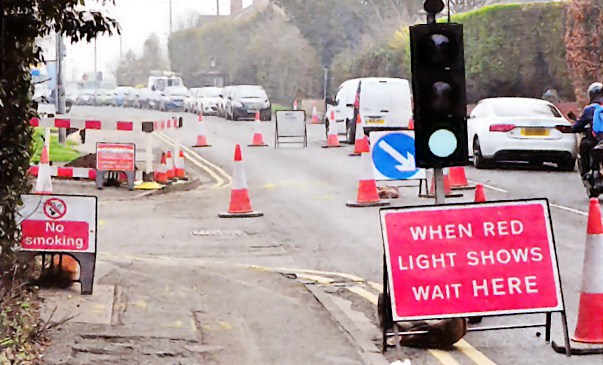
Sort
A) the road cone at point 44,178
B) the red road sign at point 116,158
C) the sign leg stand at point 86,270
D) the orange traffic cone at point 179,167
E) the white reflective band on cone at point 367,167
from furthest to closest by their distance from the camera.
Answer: the orange traffic cone at point 179,167 → the red road sign at point 116,158 → the white reflective band on cone at point 367,167 → the road cone at point 44,178 → the sign leg stand at point 86,270

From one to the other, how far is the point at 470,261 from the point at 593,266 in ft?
2.80

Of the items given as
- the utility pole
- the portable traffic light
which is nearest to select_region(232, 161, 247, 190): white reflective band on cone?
the portable traffic light

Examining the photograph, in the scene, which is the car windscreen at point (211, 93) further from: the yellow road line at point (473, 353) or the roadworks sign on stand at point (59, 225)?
the yellow road line at point (473, 353)

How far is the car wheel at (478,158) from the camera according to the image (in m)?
21.0

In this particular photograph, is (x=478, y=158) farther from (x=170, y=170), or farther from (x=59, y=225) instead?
(x=59, y=225)

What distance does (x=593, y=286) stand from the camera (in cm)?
730

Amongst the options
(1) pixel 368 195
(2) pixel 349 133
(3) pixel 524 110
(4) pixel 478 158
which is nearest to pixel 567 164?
(3) pixel 524 110

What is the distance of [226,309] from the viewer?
895cm

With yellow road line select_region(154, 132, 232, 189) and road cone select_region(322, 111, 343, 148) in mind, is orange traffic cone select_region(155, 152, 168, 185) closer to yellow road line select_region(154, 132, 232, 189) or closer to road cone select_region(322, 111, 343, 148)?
yellow road line select_region(154, 132, 232, 189)

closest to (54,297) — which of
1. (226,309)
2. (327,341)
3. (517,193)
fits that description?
(226,309)

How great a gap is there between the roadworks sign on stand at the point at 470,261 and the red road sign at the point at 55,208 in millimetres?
2845

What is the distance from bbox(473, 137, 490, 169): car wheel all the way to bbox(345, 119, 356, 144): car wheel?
279 inches

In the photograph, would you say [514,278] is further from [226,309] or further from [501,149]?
[501,149]

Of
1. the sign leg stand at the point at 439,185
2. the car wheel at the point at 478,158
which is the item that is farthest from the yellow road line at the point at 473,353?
the car wheel at the point at 478,158
